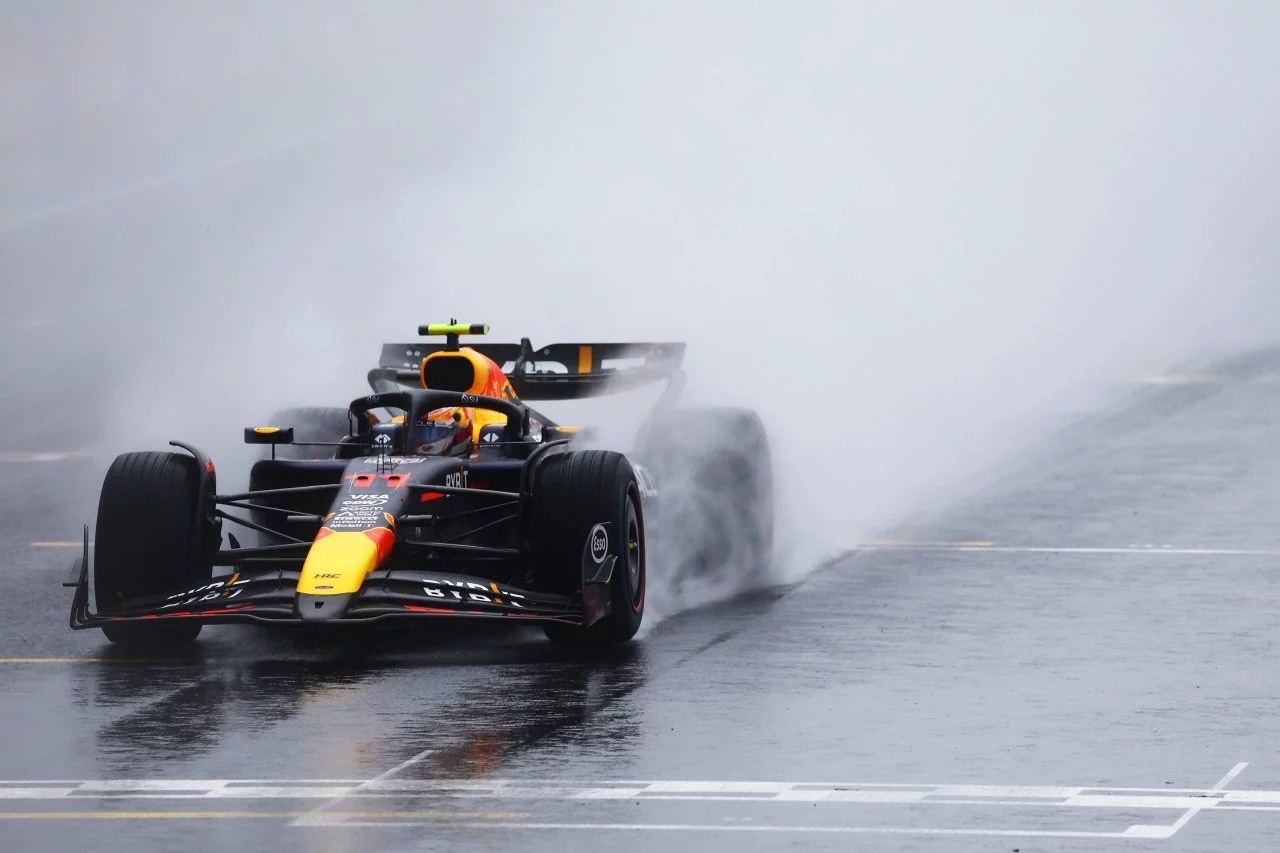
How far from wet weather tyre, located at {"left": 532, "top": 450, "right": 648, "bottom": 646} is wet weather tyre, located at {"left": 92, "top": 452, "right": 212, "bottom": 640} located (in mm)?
1843

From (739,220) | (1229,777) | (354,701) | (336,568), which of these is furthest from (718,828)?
(739,220)

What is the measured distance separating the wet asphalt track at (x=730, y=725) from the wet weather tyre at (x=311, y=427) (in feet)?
6.18

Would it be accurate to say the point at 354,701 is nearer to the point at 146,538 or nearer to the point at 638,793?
the point at 146,538

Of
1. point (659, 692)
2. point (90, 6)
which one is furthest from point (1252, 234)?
point (659, 692)

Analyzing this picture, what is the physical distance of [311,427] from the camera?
1584 cm

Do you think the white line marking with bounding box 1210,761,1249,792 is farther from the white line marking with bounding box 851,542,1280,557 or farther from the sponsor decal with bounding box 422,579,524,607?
the white line marking with bounding box 851,542,1280,557

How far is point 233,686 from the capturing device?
34.8ft

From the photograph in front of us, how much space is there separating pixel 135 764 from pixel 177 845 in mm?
1440

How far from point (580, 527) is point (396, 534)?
970mm

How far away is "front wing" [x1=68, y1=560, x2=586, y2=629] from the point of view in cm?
1087

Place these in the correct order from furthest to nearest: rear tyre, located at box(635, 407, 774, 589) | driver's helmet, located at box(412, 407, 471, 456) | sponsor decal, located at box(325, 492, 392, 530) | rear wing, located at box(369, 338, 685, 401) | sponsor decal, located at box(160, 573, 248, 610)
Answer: rear wing, located at box(369, 338, 685, 401)
rear tyre, located at box(635, 407, 774, 589)
driver's helmet, located at box(412, 407, 471, 456)
sponsor decal, located at box(325, 492, 392, 530)
sponsor decal, located at box(160, 573, 248, 610)

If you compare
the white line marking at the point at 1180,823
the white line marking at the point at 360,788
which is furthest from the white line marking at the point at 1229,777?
the white line marking at the point at 360,788

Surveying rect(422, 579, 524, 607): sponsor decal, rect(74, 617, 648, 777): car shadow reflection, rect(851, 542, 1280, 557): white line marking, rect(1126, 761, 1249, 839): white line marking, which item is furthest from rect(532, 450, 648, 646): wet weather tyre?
rect(851, 542, 1280, 557): white line marking

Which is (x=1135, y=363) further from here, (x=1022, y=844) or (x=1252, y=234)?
(x=1022, y=844)
